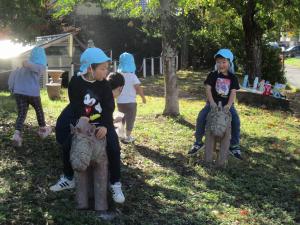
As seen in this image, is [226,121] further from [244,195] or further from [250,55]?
[250,55]

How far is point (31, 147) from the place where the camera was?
669 cm

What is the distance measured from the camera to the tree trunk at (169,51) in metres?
10.1

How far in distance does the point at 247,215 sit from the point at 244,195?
639mm

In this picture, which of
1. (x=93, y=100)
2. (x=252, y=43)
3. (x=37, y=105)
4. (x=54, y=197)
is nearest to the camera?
(x=93, y=100)

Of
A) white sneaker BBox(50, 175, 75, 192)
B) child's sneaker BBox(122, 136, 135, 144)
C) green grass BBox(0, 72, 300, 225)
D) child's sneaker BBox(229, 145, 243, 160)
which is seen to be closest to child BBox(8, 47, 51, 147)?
green grass BBox(0, 72, 300, 225)

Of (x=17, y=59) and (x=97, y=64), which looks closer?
(x=97, y=64)

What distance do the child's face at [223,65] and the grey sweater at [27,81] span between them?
2.46 meters

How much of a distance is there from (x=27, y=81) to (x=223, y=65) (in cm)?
270

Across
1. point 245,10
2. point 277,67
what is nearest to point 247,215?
point 245,10

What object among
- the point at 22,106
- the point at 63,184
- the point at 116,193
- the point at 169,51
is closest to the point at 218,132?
the point at 116,193

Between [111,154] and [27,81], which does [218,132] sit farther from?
[27,81]

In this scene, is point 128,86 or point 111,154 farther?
point 128,86

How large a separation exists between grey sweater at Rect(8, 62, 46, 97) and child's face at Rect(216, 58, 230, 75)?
96.7 inches

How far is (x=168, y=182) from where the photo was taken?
595cm
